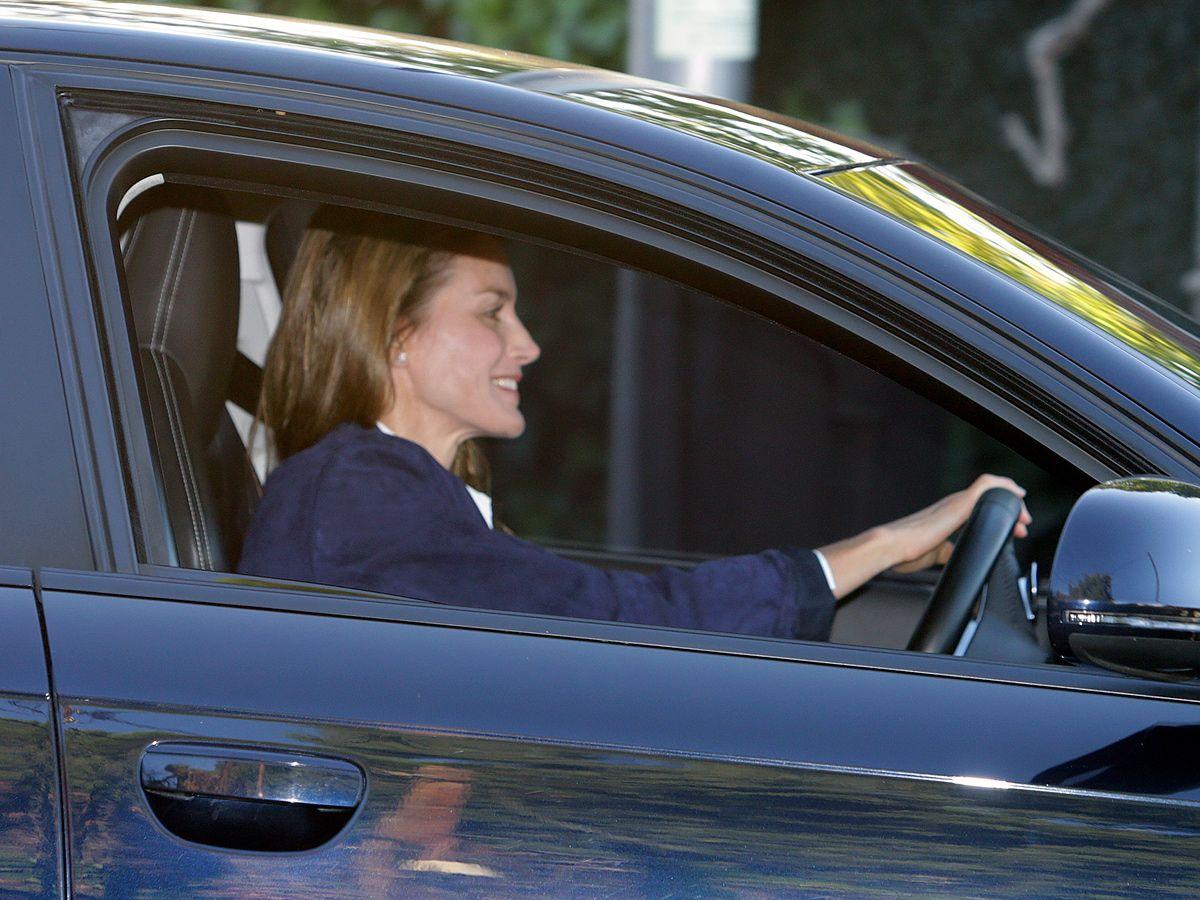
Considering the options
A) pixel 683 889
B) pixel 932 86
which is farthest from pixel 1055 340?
Answer: pixel 932 86

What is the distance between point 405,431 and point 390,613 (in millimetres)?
754

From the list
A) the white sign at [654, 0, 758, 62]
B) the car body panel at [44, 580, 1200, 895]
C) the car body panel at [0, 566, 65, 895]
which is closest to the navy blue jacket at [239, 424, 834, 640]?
the car body panel at [44, 580, 1200, 895]

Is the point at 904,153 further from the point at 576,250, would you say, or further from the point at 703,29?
the point at 576,250

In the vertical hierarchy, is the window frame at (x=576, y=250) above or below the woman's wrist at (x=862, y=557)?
above

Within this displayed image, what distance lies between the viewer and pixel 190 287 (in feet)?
7.04

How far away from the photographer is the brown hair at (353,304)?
7.22ft

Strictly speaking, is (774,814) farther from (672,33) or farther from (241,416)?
(672,33)

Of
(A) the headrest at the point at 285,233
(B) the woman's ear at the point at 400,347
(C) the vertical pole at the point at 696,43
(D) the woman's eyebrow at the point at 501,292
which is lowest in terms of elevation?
(B) the woman's ear at the point at 400,347

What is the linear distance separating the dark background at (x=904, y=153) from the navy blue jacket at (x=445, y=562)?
2.89 meters

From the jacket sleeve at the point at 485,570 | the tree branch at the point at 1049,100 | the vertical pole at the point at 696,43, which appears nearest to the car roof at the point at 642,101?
the jacket sleeve at the point at 485,570

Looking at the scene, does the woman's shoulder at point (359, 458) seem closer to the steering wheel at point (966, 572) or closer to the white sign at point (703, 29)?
the steering wheel at point (966, 572)

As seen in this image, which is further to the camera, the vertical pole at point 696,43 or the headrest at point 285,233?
the vertical pole at point 696,43

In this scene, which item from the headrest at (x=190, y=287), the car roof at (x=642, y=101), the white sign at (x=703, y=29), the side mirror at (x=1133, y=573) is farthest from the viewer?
the white sign at (x=703, y=29)

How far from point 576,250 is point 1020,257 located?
1.58 ft
